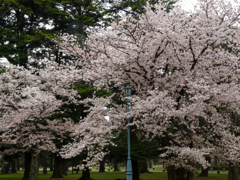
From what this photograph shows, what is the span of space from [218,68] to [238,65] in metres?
0.93

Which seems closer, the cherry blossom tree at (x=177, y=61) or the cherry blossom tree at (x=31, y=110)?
the cherry blossom tree at (x=177, y=61)

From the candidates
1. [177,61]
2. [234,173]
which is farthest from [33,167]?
[234,173]

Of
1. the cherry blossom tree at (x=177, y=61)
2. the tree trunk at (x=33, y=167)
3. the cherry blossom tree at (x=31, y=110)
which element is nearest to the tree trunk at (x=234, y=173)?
the cherry blossom tree at (x=177, y=61)

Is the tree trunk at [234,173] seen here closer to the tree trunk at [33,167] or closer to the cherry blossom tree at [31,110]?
the cherry blossom tree at [31,110]

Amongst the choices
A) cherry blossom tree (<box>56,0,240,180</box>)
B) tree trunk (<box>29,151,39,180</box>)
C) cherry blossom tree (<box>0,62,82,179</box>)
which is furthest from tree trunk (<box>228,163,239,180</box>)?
tree trunk (<box>29,151,39,180</box>)

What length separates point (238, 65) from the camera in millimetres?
10773

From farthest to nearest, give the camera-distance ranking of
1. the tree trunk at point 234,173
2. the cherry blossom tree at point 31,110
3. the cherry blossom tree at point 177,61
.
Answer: the cherry blossom tree at point 31,110, the tree trunk at point 234,173, the cherry blossom tree at point 177,61

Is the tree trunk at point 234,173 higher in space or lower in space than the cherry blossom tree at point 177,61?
lower

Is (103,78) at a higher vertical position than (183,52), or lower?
lower

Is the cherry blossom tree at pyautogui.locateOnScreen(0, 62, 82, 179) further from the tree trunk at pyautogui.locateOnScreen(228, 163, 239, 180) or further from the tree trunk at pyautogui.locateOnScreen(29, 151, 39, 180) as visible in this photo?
the tree trunk at pyautogui.locateOnScreen(228, 163, 239, 180)

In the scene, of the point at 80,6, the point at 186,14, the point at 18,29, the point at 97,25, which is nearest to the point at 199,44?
the point at 186,14

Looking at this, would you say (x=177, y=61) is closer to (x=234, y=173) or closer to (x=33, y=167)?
(x=234, y=173)

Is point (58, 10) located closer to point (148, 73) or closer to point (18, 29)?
point (18, 29)

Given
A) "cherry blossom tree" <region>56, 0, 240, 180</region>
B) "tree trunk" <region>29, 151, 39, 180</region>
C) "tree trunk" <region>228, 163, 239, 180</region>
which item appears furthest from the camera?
"tree trunk" <region>29, 151, 39, 180</region>
